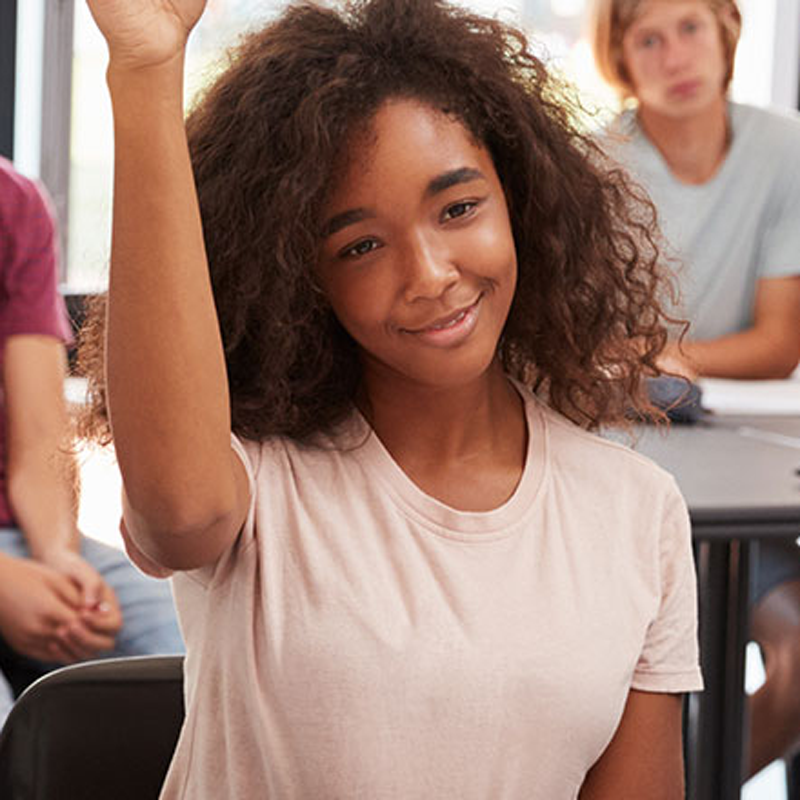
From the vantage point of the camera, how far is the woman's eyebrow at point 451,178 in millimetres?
1010

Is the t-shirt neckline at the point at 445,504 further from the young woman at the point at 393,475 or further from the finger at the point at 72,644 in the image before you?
the finger at the point at 72,644

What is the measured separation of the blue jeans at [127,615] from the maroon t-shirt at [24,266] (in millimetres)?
198

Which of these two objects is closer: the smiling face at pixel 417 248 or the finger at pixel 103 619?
the smiling face at pixel 417 248

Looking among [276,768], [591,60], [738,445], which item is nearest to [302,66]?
[276,768]

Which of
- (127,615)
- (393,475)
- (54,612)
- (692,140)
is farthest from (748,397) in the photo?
(393,475)

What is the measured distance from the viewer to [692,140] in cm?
263

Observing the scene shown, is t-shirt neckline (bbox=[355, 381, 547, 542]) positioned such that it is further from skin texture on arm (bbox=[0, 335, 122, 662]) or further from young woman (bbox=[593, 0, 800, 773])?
young woman (bbox=[593, 0, 800, 773])

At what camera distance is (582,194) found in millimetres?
1170

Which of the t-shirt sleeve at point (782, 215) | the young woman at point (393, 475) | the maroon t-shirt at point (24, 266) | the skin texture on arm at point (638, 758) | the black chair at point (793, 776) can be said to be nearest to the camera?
the young woman at point (393, 475)

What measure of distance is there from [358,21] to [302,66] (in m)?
0.07

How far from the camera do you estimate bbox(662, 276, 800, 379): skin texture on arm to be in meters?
2.49

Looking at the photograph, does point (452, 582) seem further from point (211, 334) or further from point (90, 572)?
point (90, 572)

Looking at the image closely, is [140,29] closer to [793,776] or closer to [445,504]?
[445,504]

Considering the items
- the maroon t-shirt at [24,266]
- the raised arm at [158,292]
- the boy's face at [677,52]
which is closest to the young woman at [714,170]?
the boy's face at [677,52]
